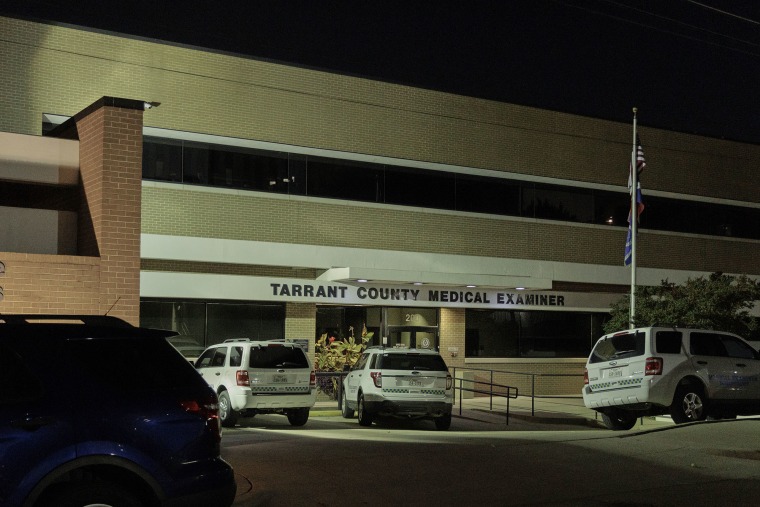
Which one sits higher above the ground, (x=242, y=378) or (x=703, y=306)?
(x=703, y=306)

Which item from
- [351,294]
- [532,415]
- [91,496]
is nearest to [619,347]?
[532,415]

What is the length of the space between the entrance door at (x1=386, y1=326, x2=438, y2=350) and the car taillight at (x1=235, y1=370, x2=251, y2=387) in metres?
11.3

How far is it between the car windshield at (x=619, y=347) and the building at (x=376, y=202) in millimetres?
9980

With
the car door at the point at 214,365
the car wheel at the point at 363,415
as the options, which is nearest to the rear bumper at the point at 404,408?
the car wheel at the point at 363,415

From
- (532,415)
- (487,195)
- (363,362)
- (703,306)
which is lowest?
(532,415)

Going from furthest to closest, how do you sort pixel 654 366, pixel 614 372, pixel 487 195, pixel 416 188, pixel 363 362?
pixel 487 195
pixel 416 188
pixel 363 362
pixel 614 372
pixel 654 366

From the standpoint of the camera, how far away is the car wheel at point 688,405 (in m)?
18.0

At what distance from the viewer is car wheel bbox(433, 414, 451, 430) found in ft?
67.9

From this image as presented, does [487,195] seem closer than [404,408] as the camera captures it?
No

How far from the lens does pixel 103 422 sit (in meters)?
6.32

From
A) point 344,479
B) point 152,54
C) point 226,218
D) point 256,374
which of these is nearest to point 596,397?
point 256,374

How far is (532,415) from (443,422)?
4.71 meters

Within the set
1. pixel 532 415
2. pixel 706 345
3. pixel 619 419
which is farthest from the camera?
pixel 532 415

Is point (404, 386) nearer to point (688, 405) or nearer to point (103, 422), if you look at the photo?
point (688, 405)
